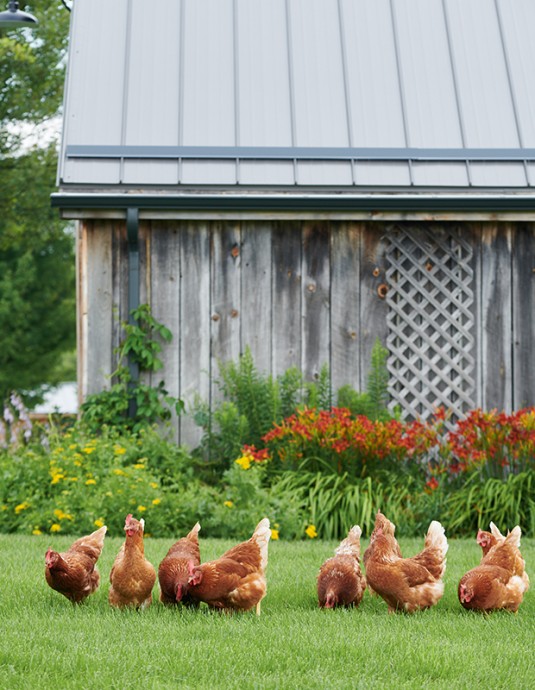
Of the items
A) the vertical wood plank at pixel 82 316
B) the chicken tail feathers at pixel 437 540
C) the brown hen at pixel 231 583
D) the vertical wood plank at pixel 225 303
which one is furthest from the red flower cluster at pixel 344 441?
the brown hen at pixel 231 583

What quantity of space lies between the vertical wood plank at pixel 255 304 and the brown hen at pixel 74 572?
441 centimetres

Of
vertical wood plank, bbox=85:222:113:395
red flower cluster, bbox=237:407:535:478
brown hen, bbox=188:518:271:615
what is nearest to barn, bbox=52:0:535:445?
vertical wood plank, bbox=85:222:113:395

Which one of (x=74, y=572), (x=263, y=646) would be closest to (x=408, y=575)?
(x=263, y=646)

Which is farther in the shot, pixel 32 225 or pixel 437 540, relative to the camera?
pixel 32 225

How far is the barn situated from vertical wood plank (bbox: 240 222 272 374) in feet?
0.05

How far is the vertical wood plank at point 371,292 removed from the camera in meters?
9.74

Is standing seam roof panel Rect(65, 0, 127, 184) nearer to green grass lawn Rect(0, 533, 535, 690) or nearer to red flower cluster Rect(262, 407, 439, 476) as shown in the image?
red flower cluster Rect(262, 407, 439, 476)

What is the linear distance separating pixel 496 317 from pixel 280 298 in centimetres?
217

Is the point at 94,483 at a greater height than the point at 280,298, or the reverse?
the point at 280,298

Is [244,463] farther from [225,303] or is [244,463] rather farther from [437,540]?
[437,540]

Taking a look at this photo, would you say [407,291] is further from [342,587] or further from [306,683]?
[306,683]

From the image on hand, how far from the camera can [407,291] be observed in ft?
32.4

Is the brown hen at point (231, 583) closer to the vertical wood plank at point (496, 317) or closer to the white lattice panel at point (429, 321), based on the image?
the white lattice panel at point (429, 321)

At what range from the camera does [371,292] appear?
9797 millimetres
